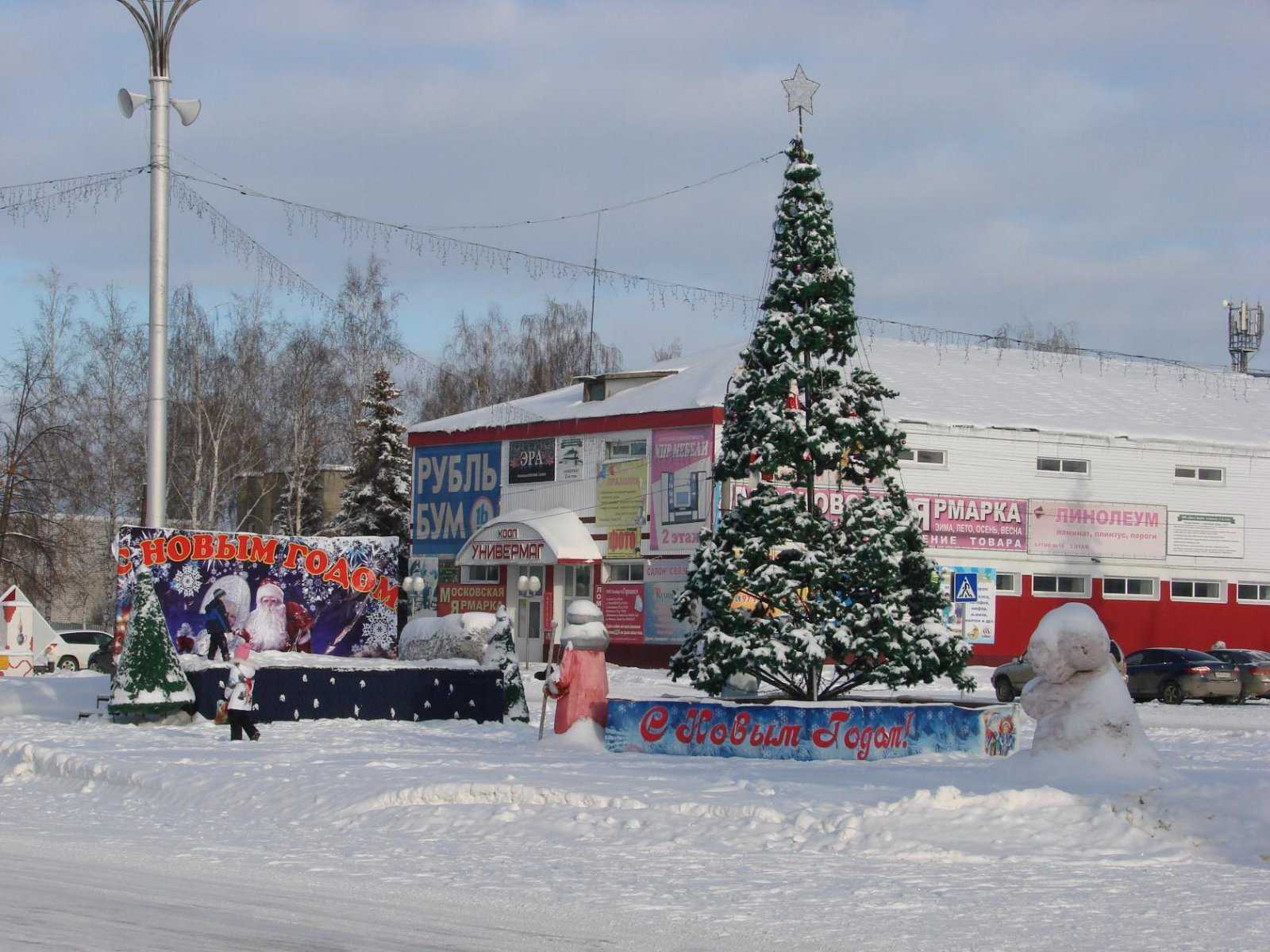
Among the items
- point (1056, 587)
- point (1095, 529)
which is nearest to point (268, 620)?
point (1056, 587)

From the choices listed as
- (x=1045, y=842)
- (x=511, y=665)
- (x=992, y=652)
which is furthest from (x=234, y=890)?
(x=992, y=652)

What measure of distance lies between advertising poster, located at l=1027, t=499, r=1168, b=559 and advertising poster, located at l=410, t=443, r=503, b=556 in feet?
56.6

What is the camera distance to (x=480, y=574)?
5378cm

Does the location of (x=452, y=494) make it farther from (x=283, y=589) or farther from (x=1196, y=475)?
(x=1196, y=475)

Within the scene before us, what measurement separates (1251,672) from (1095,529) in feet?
45.8

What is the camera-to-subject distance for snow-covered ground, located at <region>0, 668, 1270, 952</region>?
32.7 feet

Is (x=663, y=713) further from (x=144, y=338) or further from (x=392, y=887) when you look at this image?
(x=144, y=338)

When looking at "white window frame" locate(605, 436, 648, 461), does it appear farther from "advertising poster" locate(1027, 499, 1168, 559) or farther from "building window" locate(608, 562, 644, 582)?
"advertising poster" locate(1027, 499, 1168, 559)

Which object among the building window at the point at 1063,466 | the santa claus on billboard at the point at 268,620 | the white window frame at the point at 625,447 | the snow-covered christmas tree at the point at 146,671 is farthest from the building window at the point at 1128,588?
the snow-covered christmas tree at the point at 146,671

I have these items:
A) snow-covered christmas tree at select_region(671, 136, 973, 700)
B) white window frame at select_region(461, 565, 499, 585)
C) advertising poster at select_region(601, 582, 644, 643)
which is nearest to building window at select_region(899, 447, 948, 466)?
advertising poster at select_region(601, 582, 644, 643)

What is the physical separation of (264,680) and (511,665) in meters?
4.26

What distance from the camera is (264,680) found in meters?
25.7

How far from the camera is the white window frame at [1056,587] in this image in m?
50.8

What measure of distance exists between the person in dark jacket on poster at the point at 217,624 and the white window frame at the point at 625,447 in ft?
52.4
